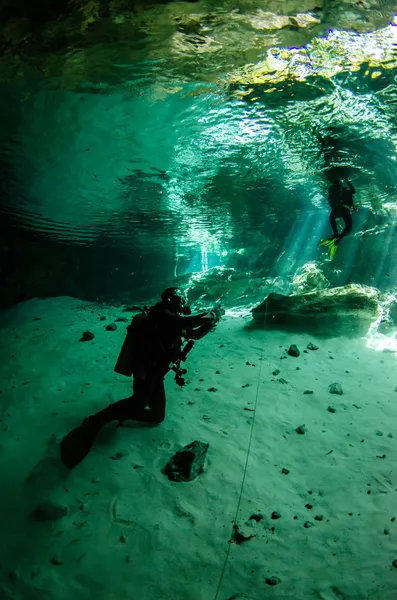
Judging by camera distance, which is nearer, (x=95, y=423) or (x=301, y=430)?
(x=95, y=423)

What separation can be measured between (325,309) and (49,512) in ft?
30.9

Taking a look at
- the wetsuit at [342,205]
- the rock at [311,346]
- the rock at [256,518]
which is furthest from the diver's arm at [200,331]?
the wetsuit at [342,205]

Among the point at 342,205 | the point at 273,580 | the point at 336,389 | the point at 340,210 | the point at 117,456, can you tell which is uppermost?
the point at 342,205

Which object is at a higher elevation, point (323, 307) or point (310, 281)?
point (323, 307)

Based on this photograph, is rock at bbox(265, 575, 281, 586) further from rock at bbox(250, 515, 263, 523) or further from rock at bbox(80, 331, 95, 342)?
rock at bbox(80, 331, 95, 342)

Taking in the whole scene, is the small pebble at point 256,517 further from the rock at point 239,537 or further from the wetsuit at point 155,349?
the wetsuit at point 155,349

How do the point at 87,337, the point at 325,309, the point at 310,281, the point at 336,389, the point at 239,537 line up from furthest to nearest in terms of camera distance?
the point at 310,281 → the point at 325,309 → the point at 87,337 → the point at 336,389 → the point at 239,537

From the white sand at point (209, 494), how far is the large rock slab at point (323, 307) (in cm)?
322

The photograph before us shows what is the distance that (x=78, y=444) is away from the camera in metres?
4.13

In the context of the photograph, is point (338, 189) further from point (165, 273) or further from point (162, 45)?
point (165, 273)

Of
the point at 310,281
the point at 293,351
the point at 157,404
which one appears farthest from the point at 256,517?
the point at 310,281

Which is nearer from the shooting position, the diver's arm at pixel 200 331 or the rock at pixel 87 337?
the diver's arm at pixel 200 331

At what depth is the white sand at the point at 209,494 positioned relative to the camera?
2.77m

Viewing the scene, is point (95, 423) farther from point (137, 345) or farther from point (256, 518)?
point (256, 518)
